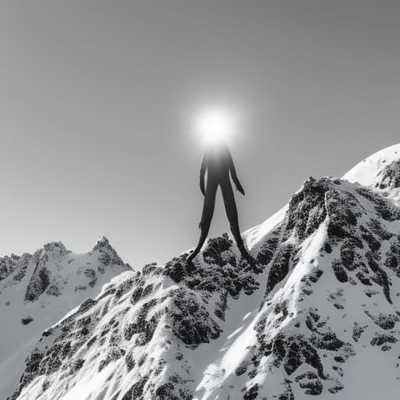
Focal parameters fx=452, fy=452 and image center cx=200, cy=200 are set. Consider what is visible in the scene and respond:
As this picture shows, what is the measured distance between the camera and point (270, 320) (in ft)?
258

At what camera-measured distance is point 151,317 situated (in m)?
94.3

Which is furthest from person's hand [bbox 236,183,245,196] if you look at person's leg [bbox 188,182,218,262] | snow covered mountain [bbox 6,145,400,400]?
snow covered mountain [bbox 6,145,400,400]

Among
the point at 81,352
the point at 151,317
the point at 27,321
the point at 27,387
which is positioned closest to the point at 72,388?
the point at 81,352

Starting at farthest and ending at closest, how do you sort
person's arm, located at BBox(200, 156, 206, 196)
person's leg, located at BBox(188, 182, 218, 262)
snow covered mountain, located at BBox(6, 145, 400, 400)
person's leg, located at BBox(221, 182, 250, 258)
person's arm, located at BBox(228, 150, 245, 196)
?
snow covered mountain, located at BBox(6, 145, 400, 400)
person's arm, located at BBox(200, 156, 206, 196)
person's arm, located at BBox(228, 150, 245, 196)
person's leg, located at BBox(188, 182, 218, 262)
person's leg, located at BBox(221, 182, 250, 258)

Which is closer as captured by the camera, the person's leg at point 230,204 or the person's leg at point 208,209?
the person's leg at point 230,204

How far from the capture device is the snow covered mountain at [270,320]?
6838cm

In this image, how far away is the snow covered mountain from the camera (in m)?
68.4

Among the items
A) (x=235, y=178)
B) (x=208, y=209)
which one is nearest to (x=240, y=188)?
(x=235, y=178)

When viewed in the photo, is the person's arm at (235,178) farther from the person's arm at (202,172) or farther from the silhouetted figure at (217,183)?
the person's arm at (202,172)

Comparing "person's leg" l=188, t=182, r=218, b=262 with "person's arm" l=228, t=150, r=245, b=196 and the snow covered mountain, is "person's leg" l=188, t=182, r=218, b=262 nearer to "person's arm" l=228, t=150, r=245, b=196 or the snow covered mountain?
"person's arm" l=228, t=150, r=245, b=196

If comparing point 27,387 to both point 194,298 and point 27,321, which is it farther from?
point 27,321

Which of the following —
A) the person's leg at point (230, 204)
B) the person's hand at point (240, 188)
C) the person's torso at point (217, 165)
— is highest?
the person's torso at point (217, 165)

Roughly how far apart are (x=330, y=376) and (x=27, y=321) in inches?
5972

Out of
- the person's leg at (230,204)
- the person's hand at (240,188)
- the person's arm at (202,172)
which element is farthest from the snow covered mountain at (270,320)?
the person's leg at (230,204)
